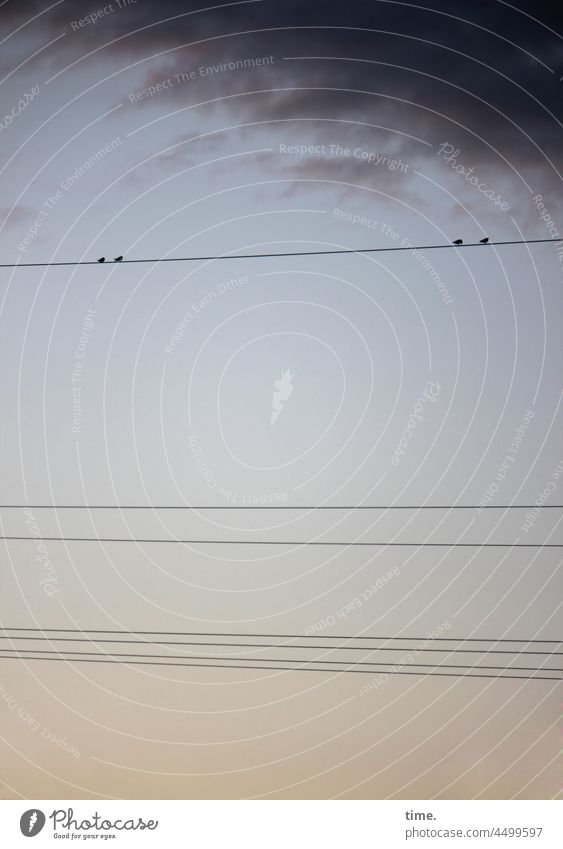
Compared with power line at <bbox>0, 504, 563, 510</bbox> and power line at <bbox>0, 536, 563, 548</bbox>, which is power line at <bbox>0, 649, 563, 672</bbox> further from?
power line at <bbox>0, 504, 563, 510</bbox>

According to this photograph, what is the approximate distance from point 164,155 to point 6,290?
4.71 ft

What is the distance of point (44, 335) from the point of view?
6.70 metres

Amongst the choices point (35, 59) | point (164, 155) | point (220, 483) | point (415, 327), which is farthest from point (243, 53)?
point (220, 483)

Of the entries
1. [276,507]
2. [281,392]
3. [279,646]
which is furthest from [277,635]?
[281,392]

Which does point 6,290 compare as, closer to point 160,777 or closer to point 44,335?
point 44,335

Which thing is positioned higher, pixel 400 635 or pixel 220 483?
pixel 220 483

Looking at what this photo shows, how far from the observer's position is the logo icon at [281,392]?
6.56 meters
